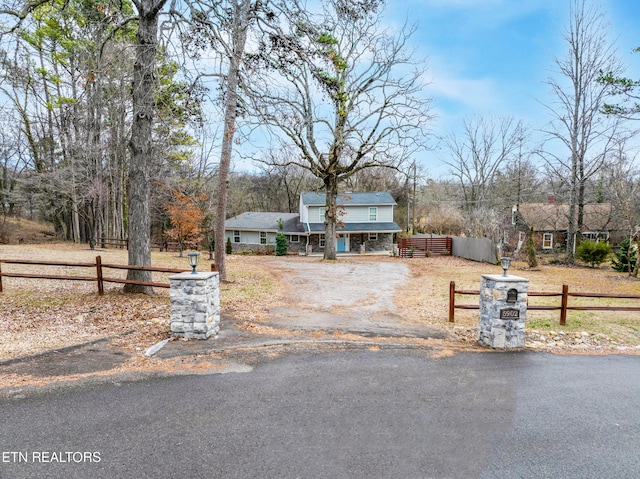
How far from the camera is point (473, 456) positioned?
9.92 feet

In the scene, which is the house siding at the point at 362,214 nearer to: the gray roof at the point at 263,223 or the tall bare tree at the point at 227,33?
the gray roof at the point at 263,223

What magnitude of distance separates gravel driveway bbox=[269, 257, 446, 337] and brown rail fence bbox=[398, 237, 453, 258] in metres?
13.8

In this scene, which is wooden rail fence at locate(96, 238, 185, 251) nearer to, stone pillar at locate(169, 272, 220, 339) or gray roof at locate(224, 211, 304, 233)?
gray roof at locate(224, 211, 304, 233)

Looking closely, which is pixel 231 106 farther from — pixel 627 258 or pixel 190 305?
pixel 627 258

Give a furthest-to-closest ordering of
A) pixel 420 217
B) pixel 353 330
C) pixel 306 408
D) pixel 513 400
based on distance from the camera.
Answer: pixel 420 217, pixel 353 330, pixel 513 400, pixel 306 408

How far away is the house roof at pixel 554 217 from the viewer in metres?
28.3

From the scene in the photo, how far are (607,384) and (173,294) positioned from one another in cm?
620

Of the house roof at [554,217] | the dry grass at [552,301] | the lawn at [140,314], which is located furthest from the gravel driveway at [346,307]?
the house roof at [554,217]

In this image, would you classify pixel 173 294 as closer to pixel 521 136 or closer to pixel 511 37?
pixel 511 37

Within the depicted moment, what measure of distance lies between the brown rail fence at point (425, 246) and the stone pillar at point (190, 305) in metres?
23.0

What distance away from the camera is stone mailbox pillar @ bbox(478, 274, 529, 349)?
5.75 m

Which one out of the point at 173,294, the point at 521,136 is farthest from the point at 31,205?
the point at 521,136

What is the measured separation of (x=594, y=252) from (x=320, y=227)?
18.1m

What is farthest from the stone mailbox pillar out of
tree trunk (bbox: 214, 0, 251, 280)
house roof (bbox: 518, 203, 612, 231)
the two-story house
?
house roof (bbox: 518, 203, 612, 231)
